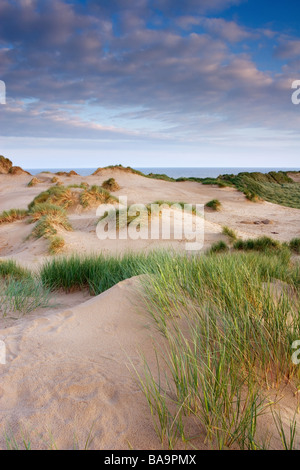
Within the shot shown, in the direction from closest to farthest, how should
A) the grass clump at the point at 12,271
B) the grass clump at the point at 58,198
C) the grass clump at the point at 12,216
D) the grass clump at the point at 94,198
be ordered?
1. the grass clump at the point at 12,271
2. the grass clump at the point at 12,216
3. the grass clump at the point at 58,198
4. the grass clump at the point at 94,198

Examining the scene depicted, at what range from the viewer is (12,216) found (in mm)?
10812

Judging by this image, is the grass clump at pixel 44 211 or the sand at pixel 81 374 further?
the grass clump at pixel 44 211

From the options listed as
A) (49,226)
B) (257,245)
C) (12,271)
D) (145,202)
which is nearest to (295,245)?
(257,245)

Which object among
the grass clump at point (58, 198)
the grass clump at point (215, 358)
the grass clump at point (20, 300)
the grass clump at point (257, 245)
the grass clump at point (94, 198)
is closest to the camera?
the grass clump at point (215, 358)

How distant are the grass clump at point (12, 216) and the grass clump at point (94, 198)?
2070 millimetres

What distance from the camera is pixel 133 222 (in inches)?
339

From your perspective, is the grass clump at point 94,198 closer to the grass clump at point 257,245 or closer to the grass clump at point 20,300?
the grass clump at point 257,245

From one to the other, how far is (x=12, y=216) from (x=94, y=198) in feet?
9.60

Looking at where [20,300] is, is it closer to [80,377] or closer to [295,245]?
[80,377]

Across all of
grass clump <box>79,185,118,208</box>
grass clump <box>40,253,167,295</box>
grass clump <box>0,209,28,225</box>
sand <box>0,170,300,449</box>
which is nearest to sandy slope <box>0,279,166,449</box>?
sand <box>0,170,300,449</box>

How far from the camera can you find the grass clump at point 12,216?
10582 millimetres

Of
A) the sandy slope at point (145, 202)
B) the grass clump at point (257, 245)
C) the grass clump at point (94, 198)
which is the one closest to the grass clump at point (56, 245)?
the sandy slope at point (145, 202)
